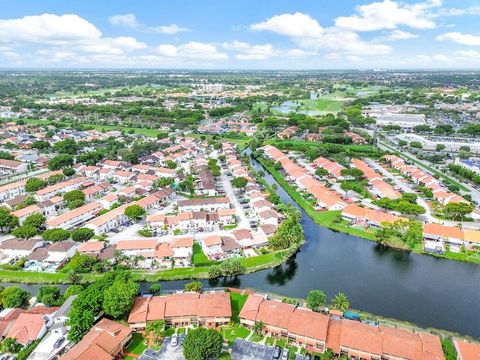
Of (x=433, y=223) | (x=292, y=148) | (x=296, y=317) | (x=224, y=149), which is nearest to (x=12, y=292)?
(x=296, y=317)

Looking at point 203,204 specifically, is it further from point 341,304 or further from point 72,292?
point 341,304

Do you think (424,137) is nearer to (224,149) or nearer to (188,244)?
(224,149)

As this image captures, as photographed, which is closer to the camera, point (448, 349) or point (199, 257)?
point (448, 349)

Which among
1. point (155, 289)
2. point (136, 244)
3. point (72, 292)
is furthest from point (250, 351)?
point (136, 244)

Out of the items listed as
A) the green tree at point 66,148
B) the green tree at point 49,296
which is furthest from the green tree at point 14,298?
the green tree at point 66,148

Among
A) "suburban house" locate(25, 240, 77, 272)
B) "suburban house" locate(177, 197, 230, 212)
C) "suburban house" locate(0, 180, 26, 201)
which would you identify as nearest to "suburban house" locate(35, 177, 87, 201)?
"suburban house" locate(0, 180, 26, 201)

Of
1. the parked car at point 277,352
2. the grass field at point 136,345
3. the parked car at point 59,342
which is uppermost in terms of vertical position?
the parked car at point 59,342

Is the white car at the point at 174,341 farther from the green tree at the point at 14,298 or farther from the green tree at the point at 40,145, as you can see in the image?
the green tree at the point at 40,145
